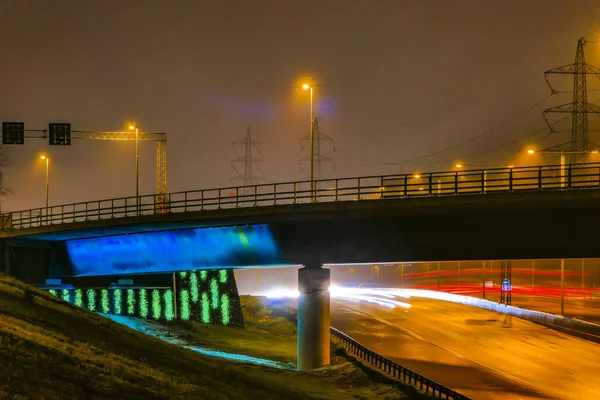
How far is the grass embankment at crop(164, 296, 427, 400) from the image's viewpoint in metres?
25.8

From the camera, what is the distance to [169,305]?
50688 millimetres

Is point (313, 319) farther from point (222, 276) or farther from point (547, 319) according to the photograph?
point (547, 319)

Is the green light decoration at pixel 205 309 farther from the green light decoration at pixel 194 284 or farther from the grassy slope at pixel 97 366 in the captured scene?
the grassy slope at pixel 97 366

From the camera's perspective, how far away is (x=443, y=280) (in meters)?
115

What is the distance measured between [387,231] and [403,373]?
357 inches

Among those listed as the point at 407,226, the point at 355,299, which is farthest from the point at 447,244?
the point at 355,299

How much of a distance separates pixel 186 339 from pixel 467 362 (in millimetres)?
19141

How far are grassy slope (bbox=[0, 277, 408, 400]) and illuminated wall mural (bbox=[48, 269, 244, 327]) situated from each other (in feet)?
73.1

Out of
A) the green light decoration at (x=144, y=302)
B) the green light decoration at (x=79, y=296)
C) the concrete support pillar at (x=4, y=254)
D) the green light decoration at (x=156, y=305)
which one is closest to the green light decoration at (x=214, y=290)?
the green light decoration at (x=156, y=305)

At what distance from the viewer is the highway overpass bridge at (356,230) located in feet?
94.2

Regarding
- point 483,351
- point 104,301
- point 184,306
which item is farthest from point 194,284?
point 483,351

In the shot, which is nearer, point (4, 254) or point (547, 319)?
point (4, 254)

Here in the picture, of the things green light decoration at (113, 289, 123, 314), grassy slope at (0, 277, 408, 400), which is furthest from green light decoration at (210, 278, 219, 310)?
grassy slope at (0, 277, 408, 400)

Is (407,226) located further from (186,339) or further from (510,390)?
(186,339)
